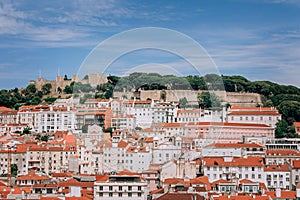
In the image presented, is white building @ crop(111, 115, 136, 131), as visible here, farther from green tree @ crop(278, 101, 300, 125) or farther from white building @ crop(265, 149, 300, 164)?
white building @ crop(265, 149, 300, 164)

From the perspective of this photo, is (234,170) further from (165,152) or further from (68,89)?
(68,89)

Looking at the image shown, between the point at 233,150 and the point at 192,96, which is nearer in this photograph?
the point at 233,150

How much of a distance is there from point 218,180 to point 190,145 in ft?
23.2

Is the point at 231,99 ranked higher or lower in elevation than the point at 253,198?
higher

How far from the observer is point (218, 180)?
2342 centimetres

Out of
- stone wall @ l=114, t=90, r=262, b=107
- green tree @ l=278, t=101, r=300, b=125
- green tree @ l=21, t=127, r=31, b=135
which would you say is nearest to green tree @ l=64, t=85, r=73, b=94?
stone wall @ l=114, t=90, r=262, b=107

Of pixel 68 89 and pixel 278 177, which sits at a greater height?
pixel 68 89

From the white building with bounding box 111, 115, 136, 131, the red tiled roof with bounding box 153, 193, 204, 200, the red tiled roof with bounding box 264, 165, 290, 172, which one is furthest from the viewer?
the white building with bounding box 111, 115, 136, 131

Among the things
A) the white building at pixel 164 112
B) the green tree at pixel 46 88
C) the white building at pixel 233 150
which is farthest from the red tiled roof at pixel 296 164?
the green tree at pixel 46 88

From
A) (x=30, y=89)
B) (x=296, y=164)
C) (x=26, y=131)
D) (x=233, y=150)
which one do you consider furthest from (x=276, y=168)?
(x=30, y=89)

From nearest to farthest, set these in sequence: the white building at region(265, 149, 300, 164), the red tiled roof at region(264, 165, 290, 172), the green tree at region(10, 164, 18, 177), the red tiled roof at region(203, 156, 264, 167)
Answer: the red tiled roof at region(203, 156, 264, 167) < the red tiled roof at region(264, 165, 290, 172) < the white building at region(265, 149, 300, 164) < the green tree at region(10, 164, 18, 177)

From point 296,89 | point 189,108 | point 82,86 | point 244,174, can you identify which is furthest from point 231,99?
point 244,174

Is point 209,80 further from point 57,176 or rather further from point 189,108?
point 57,176

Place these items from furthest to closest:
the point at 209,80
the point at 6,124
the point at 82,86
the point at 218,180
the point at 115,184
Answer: the point at 6,124 < the point at 82,86 < the point at 209,80 < the point at 218,180 < the point at 115,184
